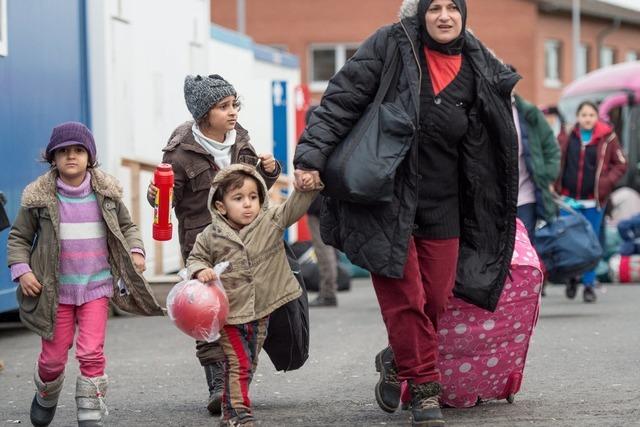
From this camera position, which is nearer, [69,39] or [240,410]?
[240,410]

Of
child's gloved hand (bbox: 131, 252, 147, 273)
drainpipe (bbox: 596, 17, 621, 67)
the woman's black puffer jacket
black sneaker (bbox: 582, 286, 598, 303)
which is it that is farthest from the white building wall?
drainpipe (bbox: 596, 17, 621, 67)

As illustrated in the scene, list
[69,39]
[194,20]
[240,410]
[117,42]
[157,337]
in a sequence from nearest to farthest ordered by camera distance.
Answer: [240,410], [157,337], [69,39], [117,42], [194,20]

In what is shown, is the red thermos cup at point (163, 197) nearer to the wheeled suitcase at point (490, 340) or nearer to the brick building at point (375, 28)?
the wheeled suitcase at point (490, 340)

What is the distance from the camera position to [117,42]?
1345 cm

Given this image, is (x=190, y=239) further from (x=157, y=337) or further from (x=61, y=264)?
(x=157, y=337)

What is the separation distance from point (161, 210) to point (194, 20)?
9.91 meters

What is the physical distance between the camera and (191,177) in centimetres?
727

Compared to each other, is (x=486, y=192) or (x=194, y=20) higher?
(x=194, y=20)

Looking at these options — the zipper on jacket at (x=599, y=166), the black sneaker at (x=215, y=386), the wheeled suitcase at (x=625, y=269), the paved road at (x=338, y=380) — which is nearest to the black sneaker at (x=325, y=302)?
the paved road at (x=338, y=380)

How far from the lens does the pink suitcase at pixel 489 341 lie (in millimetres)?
6980

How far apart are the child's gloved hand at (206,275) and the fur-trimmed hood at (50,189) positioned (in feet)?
2.06

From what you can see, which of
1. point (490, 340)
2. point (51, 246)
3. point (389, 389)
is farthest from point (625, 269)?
point (51, 246)

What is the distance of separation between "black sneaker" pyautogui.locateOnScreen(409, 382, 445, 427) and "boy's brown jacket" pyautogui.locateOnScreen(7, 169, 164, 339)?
47.2 inches

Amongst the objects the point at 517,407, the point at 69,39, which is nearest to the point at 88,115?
the point at 69,39
